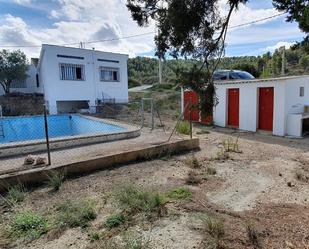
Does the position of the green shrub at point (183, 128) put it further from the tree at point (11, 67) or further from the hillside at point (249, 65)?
the tree at point (11, 67)

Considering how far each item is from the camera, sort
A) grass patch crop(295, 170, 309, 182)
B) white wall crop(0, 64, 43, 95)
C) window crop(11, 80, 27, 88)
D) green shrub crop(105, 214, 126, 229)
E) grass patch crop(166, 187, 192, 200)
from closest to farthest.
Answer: green shrub crop(105, 214, 126, 229)
grass patch crop(166, 187, 192, 200)
grass patch crop(295, 170, 309, 182)
window crop(11, 80, 27, 88)
white wall crop(0, 64, 43, 95)

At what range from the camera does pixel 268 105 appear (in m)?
12.9

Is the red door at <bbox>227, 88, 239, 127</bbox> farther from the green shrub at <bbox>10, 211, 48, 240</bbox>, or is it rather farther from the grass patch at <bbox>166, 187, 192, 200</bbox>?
the green shrub at <bbox>10, 211, 48, 240</bbox>

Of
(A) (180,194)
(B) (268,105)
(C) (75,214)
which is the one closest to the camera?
(C) (75,214)

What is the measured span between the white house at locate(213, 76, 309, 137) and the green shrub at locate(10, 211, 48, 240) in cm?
1158

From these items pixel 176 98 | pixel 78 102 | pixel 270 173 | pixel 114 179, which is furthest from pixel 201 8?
pixel 176 98

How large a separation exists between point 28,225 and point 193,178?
3431 millimetres

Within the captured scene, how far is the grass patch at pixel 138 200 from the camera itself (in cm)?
427

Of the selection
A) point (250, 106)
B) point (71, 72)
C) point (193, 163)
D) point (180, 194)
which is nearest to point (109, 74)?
point (71, 72)

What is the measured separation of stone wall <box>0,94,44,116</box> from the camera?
1803 centimetres

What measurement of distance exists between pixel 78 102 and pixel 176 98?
8.30 m

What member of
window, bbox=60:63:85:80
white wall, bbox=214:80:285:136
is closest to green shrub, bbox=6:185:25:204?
white wall, bbox=214:80:285:136

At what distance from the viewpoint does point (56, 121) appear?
14.2 m

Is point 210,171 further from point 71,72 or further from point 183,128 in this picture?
point 71,72
